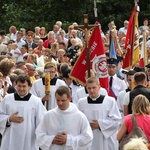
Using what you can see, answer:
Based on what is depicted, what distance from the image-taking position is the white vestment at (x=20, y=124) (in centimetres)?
1298

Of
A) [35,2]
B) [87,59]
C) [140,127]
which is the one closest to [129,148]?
[140,127]

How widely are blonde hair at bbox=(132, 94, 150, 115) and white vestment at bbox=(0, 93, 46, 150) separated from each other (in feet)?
7.27

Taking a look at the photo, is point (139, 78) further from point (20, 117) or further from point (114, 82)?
point (114, 82)

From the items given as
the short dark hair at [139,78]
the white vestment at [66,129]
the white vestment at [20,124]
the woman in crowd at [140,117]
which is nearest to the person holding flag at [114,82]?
the short dark hair at [139,78]

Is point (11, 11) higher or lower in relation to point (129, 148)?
higher

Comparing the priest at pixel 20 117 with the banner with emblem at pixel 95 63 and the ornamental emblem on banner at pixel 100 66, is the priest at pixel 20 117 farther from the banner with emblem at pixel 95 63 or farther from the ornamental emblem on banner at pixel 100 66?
the ornamental emblem on banner at pixel 100 66

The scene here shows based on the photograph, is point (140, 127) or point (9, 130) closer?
point (140, 127)

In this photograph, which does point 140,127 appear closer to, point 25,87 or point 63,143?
point 63,143

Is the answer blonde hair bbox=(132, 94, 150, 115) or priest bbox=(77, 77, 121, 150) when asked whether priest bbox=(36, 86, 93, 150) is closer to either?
blonde hair bbox=(132, 94, 150, 115)

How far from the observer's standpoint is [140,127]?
11422 mm

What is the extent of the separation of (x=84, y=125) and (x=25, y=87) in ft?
4.72

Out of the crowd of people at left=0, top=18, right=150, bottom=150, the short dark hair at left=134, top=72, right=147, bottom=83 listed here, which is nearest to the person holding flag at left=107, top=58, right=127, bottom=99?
the crowd of people at left=0, top=18, right=150, bottom=150

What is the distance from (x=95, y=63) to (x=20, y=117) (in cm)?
322

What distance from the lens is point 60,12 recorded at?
3550 centimetres
